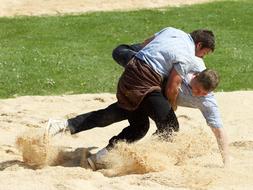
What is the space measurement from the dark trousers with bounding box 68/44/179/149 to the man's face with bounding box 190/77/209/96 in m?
0.27

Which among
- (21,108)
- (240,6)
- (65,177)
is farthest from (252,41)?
(65,177)

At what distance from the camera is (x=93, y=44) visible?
1448 cm

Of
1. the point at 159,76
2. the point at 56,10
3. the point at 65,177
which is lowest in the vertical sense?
the point at 56,10

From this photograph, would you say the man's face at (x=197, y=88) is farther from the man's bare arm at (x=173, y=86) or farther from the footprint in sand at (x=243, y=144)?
the footprint in sand at (x=243, y=144)

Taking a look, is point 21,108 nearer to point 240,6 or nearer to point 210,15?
point 210,15

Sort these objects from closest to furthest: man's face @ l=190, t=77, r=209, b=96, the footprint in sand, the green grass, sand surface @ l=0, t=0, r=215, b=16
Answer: man's face @ l=190, t=77, r=209, b=96
the footprint in sand
the green grass
sand surface @ l=0, t=0, r=215, b=16

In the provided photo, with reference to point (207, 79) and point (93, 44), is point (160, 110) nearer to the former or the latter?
point (207, 79)

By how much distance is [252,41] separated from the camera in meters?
15.0

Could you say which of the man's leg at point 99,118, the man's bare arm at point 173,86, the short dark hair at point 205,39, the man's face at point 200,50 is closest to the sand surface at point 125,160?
the man's leg at point 99,118

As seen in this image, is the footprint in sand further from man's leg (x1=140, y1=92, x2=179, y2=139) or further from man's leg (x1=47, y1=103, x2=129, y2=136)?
man's leg (x1=47, y1=103, x2=129, y2=136)

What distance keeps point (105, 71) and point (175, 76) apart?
5.76 meters

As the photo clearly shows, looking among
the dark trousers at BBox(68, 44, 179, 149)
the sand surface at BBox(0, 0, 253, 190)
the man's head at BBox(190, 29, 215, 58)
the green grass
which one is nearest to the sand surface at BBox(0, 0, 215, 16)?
the green grass

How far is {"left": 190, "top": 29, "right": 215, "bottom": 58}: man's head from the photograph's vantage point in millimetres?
6348

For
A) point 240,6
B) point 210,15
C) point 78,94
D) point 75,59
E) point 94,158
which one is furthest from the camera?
point 240,6
